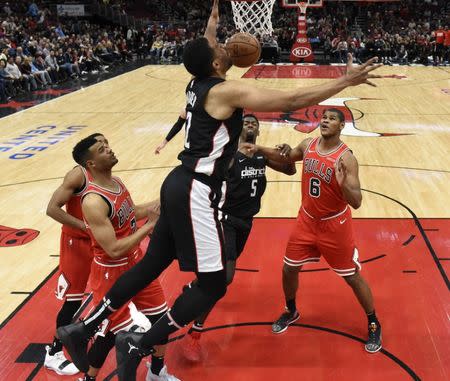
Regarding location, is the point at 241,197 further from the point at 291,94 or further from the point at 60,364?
the point at 60,364

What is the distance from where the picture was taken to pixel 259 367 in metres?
Answer: 3.71

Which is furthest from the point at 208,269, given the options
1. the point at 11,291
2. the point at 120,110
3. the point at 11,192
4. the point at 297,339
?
the point at 120,110

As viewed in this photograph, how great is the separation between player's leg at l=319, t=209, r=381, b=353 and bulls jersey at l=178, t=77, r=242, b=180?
3.88ft

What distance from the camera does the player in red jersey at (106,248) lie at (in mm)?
3105

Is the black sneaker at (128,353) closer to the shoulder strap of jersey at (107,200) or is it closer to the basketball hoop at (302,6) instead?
the shoulder strap of jersey at (107,200)

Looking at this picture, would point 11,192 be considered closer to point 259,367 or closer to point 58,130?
point 58,130

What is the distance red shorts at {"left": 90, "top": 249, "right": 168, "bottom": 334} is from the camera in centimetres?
326

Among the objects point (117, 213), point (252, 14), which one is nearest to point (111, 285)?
point (117, 213)

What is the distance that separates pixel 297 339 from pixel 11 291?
98.9 inches

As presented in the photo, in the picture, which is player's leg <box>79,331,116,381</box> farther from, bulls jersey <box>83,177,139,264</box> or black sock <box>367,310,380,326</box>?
black sock <box>367,310,380,326</box>

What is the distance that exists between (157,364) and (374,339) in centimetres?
151

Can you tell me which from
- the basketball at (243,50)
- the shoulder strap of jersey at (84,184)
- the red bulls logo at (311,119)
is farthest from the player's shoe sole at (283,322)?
the red bulls logo at (311,119)

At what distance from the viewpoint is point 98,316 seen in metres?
3.14

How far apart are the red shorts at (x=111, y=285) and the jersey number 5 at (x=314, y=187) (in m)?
1.26
